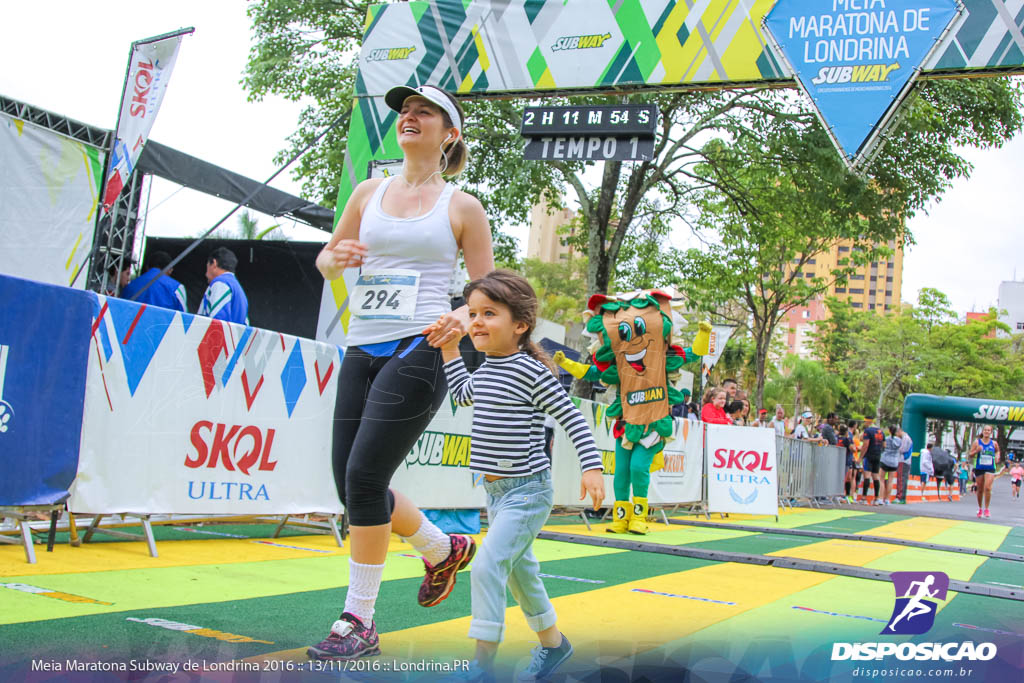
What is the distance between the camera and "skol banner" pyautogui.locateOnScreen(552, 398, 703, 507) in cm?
908

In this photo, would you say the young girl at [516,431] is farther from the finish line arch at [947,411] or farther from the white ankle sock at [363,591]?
the finish line arch at [947,411]

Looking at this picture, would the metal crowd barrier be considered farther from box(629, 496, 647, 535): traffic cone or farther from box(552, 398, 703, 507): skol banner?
box(629, 496, 647, 535): traffic cone

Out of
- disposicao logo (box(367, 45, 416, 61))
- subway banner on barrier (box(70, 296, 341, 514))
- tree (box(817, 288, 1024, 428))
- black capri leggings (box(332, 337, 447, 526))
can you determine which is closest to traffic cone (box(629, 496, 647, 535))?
subway banner on barrier (box(70, 296, 341, 514))

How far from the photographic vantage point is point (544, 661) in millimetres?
2684

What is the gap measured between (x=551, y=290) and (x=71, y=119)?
51.7m

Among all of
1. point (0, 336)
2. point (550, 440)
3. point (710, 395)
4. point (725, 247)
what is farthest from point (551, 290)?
point (0, 336)

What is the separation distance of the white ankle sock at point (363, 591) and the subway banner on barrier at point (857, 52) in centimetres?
691

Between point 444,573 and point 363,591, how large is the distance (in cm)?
40

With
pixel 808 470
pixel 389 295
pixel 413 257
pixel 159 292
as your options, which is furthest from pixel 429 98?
pixel 808 470

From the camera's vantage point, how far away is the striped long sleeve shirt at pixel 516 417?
283cm

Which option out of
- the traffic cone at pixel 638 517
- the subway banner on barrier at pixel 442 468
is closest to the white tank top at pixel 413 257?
the subway banner on barrier at pixel 442 468

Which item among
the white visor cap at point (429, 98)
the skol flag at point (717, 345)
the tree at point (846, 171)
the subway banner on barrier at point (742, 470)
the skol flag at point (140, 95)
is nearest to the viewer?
the white visor cap at point (429, 98)

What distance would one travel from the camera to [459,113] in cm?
321

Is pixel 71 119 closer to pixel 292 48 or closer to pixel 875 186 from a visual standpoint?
pixel 292 48
